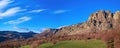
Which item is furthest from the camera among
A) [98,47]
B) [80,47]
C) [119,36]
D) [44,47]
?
[44,47]

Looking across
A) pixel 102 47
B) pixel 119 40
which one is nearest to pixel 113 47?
pixel 119 40

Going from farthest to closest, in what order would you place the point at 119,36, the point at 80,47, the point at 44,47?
the point at 44,47 < the point at 80,47 < the point at 119,36

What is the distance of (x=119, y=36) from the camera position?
89.2 m

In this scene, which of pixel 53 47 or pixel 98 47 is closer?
pixel 98 47

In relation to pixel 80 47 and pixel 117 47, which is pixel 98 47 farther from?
pixel 117 47

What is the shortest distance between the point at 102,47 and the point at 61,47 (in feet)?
70.5

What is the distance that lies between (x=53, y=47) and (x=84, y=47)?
18973mm

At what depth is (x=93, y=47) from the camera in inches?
3797

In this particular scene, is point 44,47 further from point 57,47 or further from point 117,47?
point 117,47

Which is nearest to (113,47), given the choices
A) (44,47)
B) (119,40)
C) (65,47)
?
(119,40)

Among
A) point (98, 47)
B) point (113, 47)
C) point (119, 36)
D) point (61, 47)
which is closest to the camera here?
point (113, 47)

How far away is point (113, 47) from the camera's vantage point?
273 feet

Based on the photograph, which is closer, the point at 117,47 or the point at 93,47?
the point at 117,47

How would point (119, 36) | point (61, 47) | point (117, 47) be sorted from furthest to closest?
point (61, 47) → point (119, 36) → point (117, 47)
